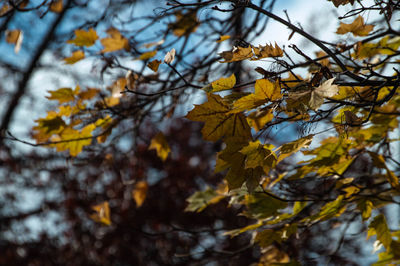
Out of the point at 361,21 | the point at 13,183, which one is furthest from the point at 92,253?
the point at 361,21

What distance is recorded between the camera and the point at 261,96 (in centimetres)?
95

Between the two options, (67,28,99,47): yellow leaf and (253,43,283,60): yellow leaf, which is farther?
(67,28,99,47): yellow leaf

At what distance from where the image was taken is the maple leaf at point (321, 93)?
814mm

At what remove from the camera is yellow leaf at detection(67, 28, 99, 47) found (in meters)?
2.04

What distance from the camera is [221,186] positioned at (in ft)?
7.00

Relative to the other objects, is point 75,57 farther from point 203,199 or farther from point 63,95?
point 203,199

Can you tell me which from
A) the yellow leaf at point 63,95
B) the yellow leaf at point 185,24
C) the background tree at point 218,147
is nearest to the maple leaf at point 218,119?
the background tree at point 218,147

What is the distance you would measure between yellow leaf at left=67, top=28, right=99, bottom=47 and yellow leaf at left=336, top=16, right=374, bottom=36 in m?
1.44

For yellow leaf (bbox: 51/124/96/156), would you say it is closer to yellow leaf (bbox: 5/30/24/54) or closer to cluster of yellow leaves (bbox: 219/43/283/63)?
yellow leaf (bbox: 5/30/24/54)

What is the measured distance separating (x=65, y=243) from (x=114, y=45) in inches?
196

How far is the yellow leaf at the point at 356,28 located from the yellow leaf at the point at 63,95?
157cm

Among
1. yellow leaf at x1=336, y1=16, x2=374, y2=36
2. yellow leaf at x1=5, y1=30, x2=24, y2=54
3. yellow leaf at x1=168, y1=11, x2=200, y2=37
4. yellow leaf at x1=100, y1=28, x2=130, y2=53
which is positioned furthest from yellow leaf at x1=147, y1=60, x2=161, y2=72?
yellow leaf at x1=5, y1=30, x2=24, y2=54

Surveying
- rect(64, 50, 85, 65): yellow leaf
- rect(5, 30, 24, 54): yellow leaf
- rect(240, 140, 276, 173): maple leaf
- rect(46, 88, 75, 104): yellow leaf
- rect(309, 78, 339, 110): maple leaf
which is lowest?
rect(240, 140, 276, 173): maple leaf

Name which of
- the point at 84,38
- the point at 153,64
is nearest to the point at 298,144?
the point at 153,64
